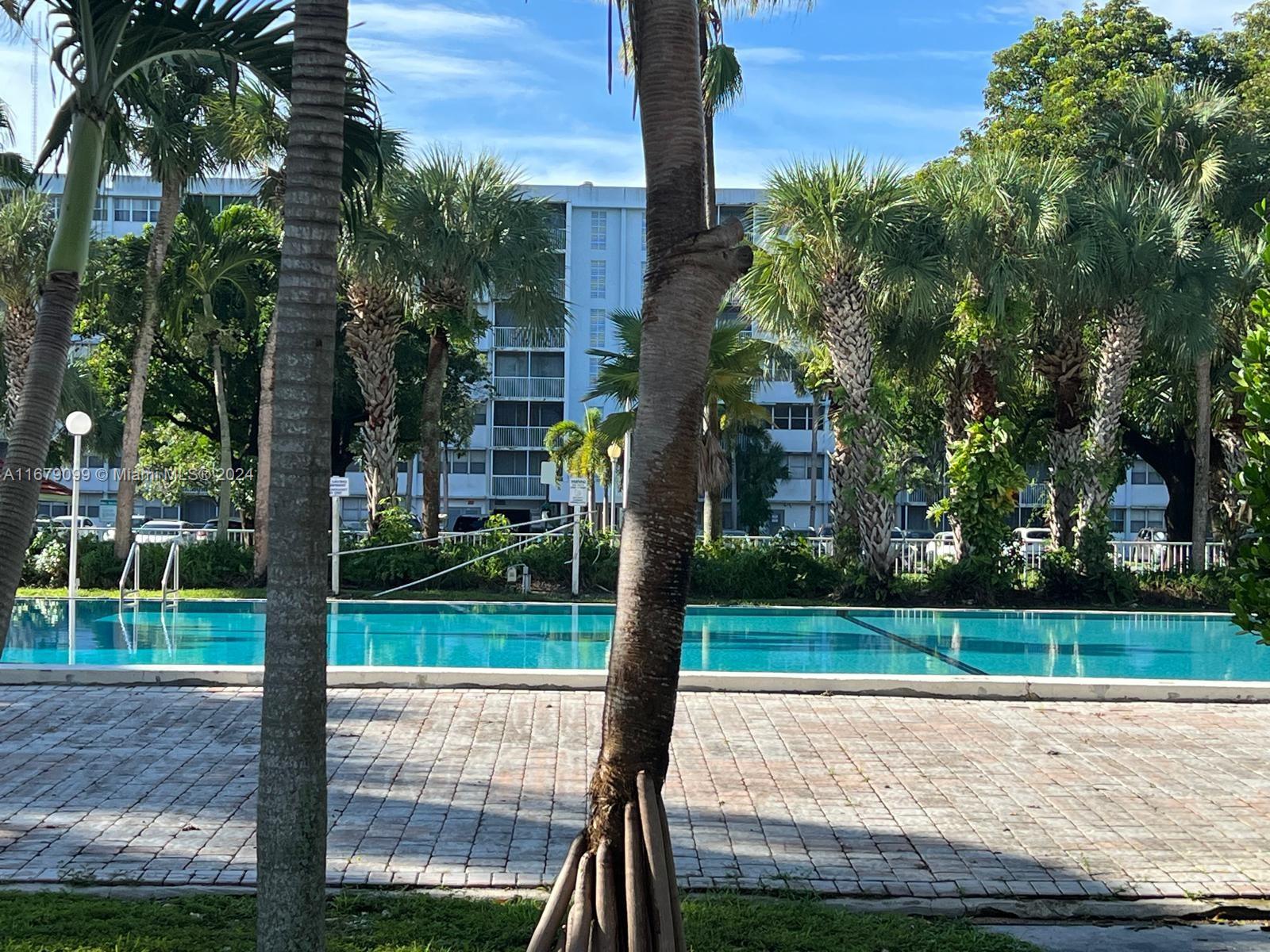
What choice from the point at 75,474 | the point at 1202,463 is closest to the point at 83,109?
the point at 75,474

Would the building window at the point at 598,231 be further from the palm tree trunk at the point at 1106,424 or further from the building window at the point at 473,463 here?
the palm tree trunk at the point at 1106,424

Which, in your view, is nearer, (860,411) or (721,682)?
(721,682)

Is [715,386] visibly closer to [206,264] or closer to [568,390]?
[206,264]

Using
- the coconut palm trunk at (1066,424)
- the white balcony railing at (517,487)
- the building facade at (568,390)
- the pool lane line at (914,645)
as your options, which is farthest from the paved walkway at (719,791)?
the white balcony railing at (517,487)

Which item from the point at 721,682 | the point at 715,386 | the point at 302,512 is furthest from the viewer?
the point at 715,386

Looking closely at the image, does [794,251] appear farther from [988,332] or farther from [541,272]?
[541,272]

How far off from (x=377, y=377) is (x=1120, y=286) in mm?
14575

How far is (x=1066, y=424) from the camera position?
25.8 m

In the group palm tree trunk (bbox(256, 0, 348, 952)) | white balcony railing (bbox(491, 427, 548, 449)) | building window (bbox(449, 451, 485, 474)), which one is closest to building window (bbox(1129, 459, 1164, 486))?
white balcony railing (bbox(491, 427, 548, 449))

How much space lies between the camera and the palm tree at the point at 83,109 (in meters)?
5.24

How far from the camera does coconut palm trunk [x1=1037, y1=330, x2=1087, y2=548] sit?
25.6m

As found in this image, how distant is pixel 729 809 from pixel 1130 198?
1976 centimetres

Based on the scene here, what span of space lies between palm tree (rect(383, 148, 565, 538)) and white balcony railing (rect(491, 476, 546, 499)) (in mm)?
38405

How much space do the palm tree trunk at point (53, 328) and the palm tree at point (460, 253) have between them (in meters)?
20.0
